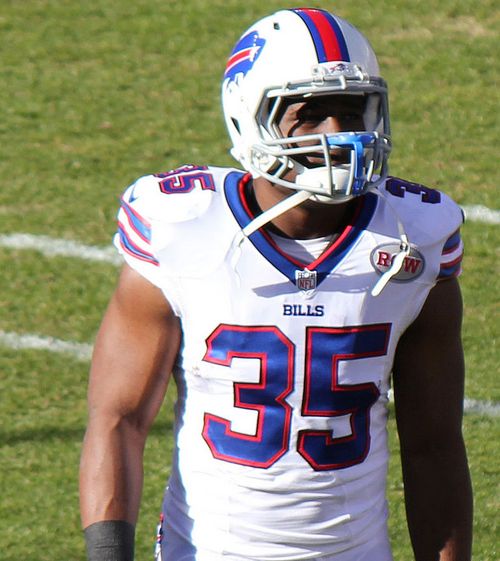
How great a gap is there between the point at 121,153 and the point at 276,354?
14.1ft

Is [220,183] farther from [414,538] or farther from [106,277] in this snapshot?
[106,277]

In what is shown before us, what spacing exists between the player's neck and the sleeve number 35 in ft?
0.69

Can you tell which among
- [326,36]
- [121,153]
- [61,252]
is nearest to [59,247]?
[61,252]

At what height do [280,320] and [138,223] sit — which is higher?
[138,223]

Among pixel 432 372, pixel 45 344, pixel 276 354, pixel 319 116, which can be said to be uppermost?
pixel 319 116

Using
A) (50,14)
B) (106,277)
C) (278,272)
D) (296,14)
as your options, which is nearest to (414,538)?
(278,272)

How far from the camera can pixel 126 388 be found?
110 inches

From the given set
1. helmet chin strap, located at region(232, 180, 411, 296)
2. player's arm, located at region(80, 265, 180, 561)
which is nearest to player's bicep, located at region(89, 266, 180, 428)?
player's arm, located at region(80, 265, 180, 561)

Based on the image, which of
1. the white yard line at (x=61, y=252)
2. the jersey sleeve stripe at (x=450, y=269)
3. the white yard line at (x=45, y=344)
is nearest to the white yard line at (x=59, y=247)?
the white yard line at (x=61, y=252)

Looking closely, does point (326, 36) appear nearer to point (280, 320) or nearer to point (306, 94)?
point (306, 94)

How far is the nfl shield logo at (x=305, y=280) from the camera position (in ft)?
9.04

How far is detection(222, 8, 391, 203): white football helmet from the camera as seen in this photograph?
2.68 m

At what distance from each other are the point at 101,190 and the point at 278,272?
156 inches

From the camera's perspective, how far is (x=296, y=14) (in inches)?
113
